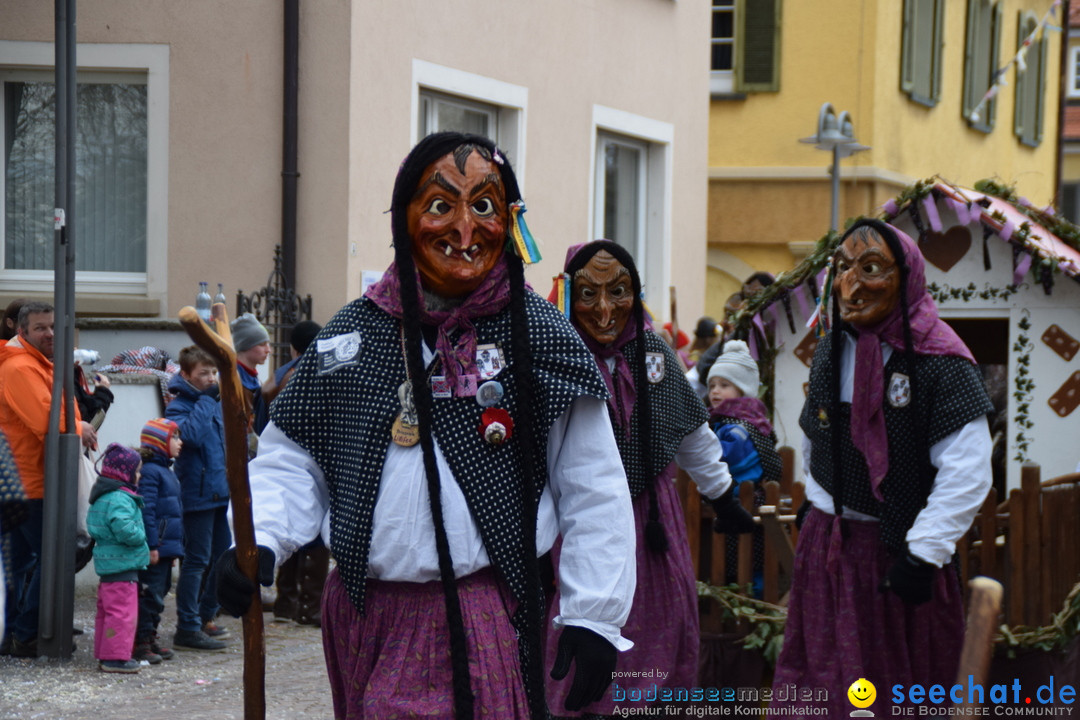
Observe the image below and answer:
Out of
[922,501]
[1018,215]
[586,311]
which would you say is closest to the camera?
[922,501]

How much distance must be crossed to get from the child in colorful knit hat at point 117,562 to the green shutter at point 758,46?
13.9 m

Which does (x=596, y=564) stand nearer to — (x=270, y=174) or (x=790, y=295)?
(x=790, y=295)

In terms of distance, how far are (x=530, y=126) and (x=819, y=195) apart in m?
7.80

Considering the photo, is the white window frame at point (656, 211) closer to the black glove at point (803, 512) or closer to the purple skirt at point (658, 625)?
the black glove at point (803, 512)

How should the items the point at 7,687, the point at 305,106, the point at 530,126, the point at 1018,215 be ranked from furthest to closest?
the point at 530,126 → the point at 305,106 → the point at 1018,215 → the point at 7,687

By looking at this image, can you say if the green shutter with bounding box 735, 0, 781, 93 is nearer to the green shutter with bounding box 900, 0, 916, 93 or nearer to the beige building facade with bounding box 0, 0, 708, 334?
the green shutter with bounding box 900, 0, 916, 93

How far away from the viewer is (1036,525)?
247 inches

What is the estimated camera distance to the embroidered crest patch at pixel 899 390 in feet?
17.2

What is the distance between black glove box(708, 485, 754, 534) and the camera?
624cm

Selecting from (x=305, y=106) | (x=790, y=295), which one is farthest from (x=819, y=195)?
(x=790, y=295)

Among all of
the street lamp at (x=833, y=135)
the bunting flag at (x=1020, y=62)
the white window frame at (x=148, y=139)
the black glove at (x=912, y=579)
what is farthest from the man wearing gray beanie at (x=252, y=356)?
the bunting flag at (x=1020, y=62)

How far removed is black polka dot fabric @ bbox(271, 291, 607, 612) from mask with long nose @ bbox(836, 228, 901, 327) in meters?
2.00

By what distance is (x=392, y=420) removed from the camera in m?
3.51

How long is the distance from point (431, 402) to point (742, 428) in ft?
12.3
